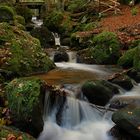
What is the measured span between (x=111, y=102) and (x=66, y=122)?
1285mm

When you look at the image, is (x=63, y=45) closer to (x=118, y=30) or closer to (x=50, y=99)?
(x=118, y=30)

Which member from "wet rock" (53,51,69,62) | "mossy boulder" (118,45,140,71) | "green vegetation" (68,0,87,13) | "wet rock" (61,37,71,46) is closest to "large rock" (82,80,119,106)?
"mossy boulder" (118,45,140,71)

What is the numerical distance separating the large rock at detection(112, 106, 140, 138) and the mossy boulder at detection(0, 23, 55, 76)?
14.0 feet

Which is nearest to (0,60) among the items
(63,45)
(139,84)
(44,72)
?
(44,72)

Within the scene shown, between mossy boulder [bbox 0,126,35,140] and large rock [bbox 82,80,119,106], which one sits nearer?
mossy boulder [bbox 0,126,35,140]

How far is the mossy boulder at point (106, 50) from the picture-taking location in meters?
14.4

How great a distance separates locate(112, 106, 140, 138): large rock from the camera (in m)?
7.32

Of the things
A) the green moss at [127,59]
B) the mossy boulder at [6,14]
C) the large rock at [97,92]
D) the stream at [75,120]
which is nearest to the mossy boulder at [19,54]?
the stream at [75,120]

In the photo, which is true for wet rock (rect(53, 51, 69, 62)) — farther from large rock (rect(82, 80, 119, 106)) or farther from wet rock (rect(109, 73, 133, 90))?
large rock (rect(82, 80, 119, 106))

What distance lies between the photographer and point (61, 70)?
41.7 ft

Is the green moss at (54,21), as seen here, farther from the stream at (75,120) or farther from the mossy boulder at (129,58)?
the stream at (75,120)

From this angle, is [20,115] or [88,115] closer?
[20,115]

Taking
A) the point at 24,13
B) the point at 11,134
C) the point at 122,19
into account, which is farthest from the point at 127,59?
the point at 24,13

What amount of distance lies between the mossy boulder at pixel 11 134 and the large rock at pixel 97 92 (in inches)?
88.2
